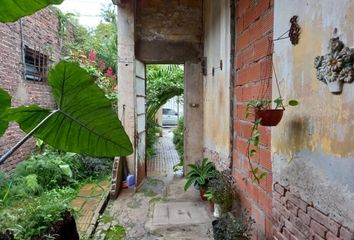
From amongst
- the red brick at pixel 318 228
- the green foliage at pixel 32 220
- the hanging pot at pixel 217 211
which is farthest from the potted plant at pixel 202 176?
the red brick at pixel 318 228

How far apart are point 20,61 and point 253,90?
13.7ft

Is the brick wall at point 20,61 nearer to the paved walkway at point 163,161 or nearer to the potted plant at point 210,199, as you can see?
the paved walkway at point 163,161

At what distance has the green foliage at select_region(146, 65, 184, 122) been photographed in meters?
7.09

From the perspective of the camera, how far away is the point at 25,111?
1.25 m

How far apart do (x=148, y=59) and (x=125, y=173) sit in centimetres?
191

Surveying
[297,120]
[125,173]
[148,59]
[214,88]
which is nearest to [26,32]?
[148,59]

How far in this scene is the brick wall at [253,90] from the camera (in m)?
2.29

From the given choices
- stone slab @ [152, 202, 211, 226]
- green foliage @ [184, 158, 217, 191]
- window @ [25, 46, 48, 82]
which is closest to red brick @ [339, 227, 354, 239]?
stone slab @ [152, 202, 211, 226]

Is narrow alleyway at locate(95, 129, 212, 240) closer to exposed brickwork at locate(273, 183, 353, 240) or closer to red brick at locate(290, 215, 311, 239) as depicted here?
exposed brickwork at locate(273, 183, 353, 240)

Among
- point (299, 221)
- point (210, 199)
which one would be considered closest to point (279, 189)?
point (299, 221)

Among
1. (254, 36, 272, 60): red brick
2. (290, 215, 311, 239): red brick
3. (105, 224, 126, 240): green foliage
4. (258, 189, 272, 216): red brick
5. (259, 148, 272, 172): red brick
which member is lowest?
(105, 224, 126, 240): green foliage

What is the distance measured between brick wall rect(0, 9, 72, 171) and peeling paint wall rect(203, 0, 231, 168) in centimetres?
307

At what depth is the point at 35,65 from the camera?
5.67 m

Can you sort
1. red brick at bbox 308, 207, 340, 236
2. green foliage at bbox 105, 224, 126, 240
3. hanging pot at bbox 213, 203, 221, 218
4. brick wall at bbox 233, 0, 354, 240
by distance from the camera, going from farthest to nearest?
hanging pot at bbox 213, 203, 221, 218, green foliage at bbox 105, 224, 126, 240, brick wall at bbox 233, 0, 354, 240, red brick at bbox 308, 207, 340, 236
